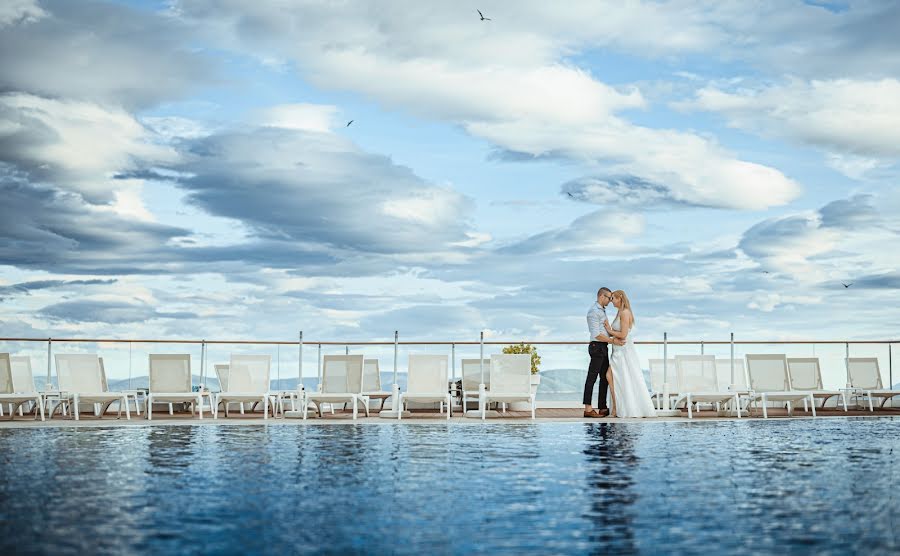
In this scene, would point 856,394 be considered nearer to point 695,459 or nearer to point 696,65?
point 696,65

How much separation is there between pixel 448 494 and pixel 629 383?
868 cm

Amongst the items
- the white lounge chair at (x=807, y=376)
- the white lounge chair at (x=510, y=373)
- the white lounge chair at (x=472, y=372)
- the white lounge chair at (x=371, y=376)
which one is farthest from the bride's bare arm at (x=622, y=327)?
the white lounge chair at (x=371, y=376)

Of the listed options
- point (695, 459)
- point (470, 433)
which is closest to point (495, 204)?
point (470, 433)

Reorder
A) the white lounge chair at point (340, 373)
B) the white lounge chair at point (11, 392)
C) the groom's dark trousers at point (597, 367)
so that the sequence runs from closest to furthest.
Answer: the white lounge chair at point (11, 392)
the groom's dark trousers at point (597, 367)
the white lounge chair at point (340, 373)

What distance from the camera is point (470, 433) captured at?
11.2m

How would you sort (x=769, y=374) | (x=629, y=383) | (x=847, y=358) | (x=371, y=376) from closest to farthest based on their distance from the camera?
1. (x=629, y=383)
2. (x=371, y=376)
3. (x=769, y=374)
4. (x=847, y=358)

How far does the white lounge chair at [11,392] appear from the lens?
13.4m

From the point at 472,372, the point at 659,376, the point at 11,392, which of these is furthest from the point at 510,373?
the point at 11,392

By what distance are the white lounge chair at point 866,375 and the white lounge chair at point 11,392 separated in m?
13.5

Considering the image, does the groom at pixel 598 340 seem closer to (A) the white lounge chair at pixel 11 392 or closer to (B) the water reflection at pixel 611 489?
(B) the water reflection at pixel 611 489

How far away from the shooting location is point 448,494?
19.9 feet

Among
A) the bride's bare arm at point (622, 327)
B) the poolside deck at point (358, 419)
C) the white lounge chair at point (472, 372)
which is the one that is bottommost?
the poolside deck at point (358, 419)

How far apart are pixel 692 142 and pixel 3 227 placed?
18.1 m

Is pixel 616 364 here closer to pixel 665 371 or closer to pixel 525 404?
pixel 665 371
